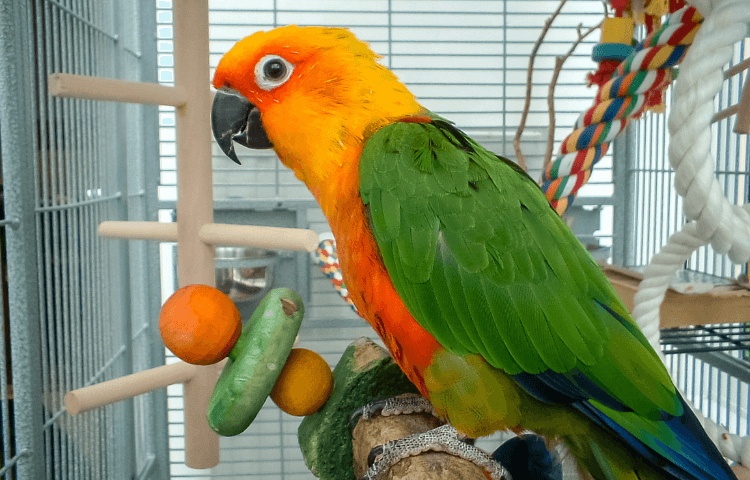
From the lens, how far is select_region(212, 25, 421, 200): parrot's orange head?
1.79 ft

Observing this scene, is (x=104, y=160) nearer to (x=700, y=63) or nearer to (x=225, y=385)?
(x=225, y=385)

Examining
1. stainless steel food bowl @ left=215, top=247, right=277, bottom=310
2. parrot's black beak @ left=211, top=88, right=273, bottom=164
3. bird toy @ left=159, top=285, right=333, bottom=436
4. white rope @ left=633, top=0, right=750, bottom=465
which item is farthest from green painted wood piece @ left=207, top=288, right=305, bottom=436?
A: stainless steel food bowl @ left=215, top=247, right=277, bottom=310

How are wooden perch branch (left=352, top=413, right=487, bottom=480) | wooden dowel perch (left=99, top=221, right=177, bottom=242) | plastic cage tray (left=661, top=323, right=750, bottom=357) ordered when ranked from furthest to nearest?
plastic cage tray (left=661, top=323, right=750, bottom=357) < wooden dowel perch (left=99, top=221, right=177, bottom=242) < wooden perch branch (left=352, top=413, right=487, bottom=480)

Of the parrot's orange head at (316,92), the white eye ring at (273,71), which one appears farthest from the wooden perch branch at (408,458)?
the white eye ring at (273,71)

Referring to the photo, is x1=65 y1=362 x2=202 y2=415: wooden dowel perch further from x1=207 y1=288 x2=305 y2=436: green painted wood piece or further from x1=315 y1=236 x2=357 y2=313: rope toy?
x1=315 y1=236 x2=357 y2=313: rope toy

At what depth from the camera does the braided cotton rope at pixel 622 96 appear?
463 millimetres

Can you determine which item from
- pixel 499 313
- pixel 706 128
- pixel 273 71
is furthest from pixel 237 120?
pixel 706 128

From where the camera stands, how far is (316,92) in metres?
0.56

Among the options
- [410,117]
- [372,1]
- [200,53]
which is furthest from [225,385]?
[372,1]

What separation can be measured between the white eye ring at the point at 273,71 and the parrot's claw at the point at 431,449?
388mm

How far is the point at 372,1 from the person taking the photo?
5.17ft

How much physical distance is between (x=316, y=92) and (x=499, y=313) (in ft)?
0.97

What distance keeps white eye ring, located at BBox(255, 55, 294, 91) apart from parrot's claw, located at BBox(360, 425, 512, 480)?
388 millimetres

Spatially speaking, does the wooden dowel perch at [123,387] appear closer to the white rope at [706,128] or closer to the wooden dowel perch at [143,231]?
the wooden dowel perch at [143,231]
